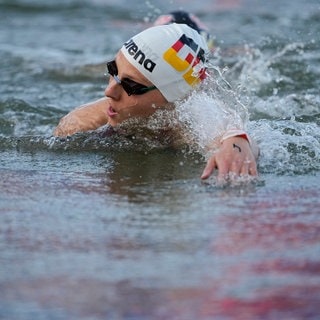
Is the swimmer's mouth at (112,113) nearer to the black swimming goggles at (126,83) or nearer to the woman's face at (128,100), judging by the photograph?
the woman's face at (128,100)

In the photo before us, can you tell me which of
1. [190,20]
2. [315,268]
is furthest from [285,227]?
[190,20]

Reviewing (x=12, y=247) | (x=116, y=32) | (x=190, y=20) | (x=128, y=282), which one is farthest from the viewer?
(x=116, y=32)

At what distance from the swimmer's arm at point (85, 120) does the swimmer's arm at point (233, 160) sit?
158 centimetres

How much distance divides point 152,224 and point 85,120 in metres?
2.41

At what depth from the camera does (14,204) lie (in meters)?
5.29

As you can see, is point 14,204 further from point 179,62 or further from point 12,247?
point 179,62

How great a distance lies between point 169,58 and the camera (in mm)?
6656

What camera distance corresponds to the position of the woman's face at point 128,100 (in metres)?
6.45

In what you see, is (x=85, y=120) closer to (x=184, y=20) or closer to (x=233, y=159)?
(x=233, y=159)

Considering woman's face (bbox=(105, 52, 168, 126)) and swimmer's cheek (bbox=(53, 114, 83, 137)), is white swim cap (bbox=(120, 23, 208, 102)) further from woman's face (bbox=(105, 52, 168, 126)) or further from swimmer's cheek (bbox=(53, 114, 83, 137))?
swimmer's cheek (bbox=(53, 114, 83, 137))

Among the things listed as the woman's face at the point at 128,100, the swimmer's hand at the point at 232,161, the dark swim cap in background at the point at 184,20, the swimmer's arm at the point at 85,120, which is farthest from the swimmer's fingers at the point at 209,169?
the dark swim cap in background at the point at 184,20

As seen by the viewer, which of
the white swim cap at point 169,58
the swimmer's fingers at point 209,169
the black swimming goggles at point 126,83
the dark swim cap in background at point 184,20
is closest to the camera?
the swimmer's fingers at point 209,169

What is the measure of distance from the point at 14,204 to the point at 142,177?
3.00ft

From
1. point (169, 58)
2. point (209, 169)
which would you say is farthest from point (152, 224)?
point (169, 58)
